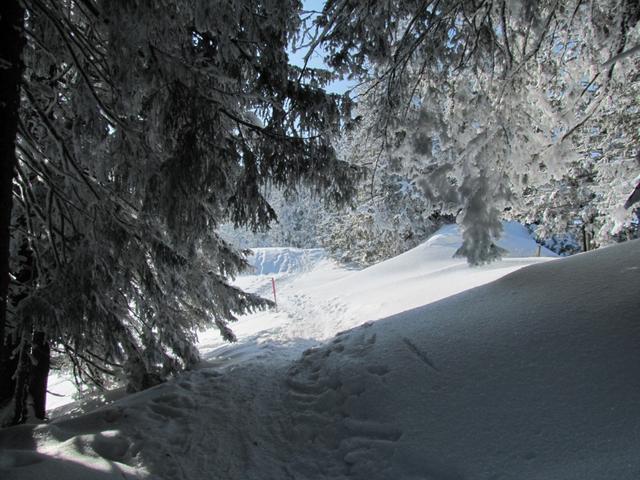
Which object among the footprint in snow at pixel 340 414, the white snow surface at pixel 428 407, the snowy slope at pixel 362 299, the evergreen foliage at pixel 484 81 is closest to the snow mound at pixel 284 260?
the snowy slope at pixel 362 299

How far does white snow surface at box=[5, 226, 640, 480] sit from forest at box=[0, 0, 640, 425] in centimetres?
75

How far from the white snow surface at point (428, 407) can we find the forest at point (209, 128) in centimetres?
75

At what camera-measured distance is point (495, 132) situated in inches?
166

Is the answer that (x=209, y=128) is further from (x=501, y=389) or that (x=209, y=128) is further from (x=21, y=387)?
(x=21, y=387)

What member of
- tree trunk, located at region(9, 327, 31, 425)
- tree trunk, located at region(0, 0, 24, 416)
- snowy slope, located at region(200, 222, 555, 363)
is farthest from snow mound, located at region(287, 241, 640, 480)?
tree trunk, located at region(9, 327, 31, 425)

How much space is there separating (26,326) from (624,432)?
14.0 ft

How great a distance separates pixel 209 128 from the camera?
10.6 feet

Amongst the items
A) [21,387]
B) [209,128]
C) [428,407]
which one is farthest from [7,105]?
[428,407]

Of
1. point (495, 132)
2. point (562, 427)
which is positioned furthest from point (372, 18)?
point (562, 427)

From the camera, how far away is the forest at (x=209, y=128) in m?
3.15

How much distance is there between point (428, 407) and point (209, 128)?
9.70ft

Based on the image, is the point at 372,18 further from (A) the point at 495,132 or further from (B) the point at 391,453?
(B) the point at 391,453

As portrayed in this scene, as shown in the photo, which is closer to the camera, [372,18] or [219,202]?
[219,202]

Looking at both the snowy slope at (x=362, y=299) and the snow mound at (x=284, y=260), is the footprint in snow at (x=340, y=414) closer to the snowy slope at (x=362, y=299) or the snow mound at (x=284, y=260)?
the snowy slope at (x=362, y=299)
